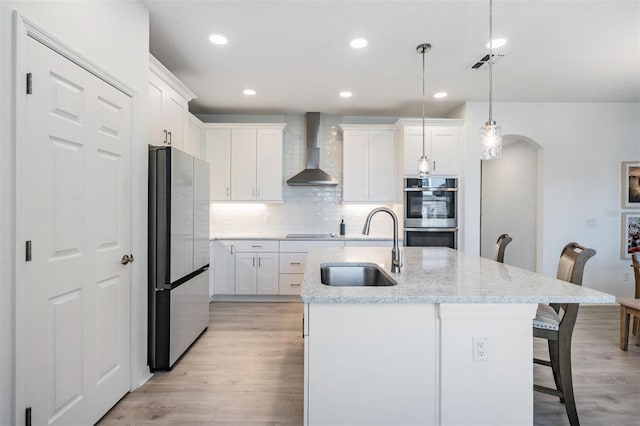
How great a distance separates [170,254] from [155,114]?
122 cm

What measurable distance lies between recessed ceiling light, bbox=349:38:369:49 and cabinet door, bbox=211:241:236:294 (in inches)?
112

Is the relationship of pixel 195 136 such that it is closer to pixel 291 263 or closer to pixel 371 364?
pixel 291 263

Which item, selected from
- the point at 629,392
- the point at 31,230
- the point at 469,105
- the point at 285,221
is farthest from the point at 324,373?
the point at 469,105

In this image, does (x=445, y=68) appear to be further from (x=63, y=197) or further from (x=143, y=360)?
(x=143, y=360)

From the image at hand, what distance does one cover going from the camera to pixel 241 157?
188 inches

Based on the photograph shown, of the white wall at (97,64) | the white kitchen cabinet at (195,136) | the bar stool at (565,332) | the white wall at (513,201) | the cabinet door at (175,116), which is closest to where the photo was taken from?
the white wall at (97,64)

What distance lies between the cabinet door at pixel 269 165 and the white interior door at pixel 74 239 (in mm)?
2604

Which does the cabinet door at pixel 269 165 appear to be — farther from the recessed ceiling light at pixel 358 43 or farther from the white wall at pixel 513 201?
the white wall at pixel 513 201

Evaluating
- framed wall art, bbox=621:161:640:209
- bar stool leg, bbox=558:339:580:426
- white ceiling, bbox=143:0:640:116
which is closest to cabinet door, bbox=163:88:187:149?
white ceiling, bbox=143:0:640:116

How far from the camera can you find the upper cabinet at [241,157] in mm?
4770

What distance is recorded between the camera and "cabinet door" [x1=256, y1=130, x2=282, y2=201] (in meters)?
4.78

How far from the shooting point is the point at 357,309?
144 cm

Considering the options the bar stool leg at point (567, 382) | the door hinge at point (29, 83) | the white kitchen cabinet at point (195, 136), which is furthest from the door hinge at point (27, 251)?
the white kitchen cabinet at point (195, 136)

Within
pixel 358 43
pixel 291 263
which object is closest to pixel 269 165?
pixel 291 263
